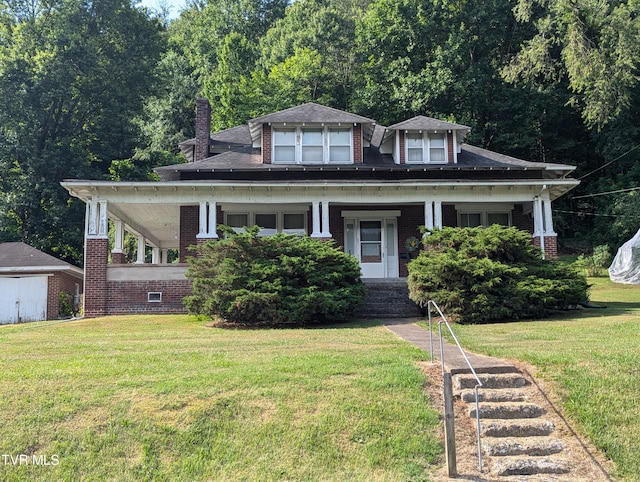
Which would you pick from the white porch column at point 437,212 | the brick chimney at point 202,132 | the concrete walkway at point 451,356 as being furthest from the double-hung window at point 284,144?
the concrete walkway at point 451,356

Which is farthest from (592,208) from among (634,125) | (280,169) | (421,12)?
(280,169)

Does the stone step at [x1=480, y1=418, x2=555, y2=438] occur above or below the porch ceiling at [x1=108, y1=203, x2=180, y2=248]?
below

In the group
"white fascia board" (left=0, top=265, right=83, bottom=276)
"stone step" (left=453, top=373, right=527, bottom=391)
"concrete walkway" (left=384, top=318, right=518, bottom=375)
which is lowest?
"stone step" (left=453, top=373, right=527, bottom=391)

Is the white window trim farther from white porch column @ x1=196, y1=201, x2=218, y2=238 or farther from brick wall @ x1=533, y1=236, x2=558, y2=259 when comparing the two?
white porch column @ x1=196, y1=201, x2=218, y2=238

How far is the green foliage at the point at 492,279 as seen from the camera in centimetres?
1465

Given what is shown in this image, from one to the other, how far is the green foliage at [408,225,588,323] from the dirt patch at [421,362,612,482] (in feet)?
20.6

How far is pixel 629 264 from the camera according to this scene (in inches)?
1003

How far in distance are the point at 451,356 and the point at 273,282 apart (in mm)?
6226

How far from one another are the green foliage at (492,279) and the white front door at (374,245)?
18.0 feet

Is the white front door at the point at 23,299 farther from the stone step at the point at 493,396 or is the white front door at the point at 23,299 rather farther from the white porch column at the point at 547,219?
the stone step at the point at 493,396

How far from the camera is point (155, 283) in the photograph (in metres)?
18.6

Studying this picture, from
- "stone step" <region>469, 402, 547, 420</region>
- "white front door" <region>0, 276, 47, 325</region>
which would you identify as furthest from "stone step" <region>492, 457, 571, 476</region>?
"white front door" <region>0, 276, 47, 325</region>

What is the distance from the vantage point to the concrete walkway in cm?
863

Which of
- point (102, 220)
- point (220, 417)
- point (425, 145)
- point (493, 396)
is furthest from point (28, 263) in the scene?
point (493, 396)
